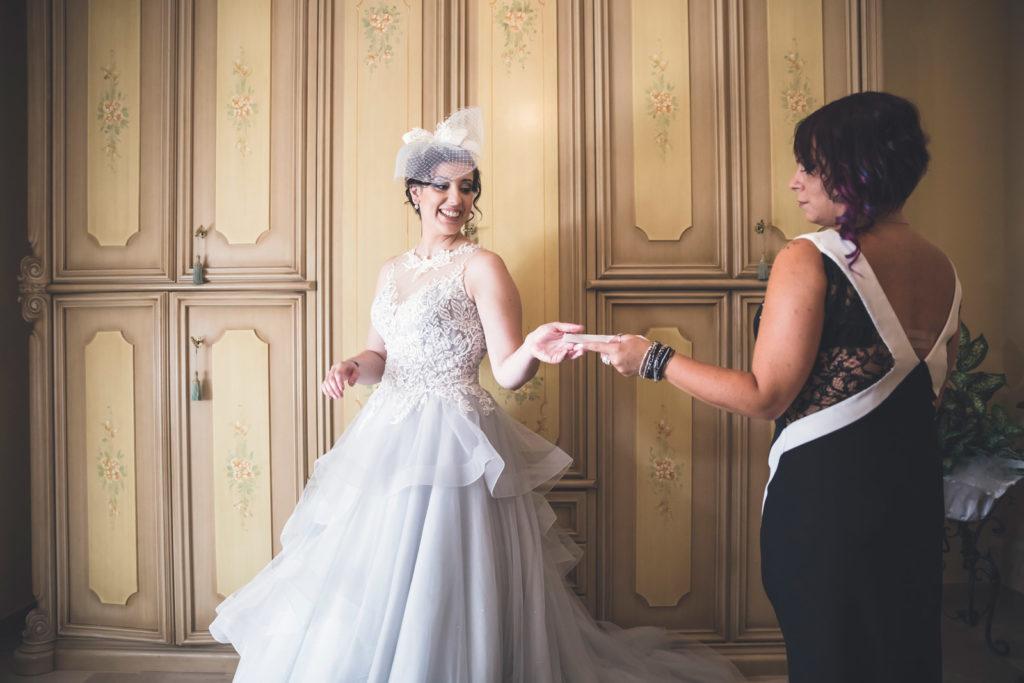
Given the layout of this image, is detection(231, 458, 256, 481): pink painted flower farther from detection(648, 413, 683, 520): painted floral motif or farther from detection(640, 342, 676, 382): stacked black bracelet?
detection(640, 342, 676, 382): stacked black bracelet

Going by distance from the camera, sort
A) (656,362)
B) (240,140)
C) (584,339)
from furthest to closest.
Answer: (240,140)
(584,339)
(656,362)

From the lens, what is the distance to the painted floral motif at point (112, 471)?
92.2 inches

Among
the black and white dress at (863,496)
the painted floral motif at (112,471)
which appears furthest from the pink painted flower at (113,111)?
the black and white dress at (863,496)

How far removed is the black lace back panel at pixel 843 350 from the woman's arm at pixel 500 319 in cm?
61

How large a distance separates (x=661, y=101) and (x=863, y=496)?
166 centimetres

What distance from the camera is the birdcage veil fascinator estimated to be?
1.78m

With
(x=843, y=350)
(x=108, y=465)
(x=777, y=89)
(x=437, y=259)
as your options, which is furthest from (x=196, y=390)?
(x=777, y=89)

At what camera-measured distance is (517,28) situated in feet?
7.32

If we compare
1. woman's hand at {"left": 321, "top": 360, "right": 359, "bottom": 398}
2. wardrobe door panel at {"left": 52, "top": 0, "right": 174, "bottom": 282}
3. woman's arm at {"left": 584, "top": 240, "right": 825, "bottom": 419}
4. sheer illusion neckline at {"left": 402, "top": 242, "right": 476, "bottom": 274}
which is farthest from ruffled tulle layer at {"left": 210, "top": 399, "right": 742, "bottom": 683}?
wardrobe door panel at {"left": 52, "top": 0, "right": 174, "bottom": 282}

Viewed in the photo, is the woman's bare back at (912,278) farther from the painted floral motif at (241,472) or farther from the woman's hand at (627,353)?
the painted floral motif at (241,472)

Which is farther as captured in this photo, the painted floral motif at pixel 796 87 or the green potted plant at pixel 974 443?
the painted floral motif at pixel 796 87

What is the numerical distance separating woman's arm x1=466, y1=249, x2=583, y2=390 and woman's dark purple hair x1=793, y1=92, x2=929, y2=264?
0.69m

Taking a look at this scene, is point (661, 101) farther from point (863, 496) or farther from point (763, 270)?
point (863, 496)

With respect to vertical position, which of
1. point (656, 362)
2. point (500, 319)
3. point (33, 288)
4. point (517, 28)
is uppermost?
point (517, 28)
